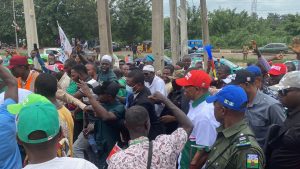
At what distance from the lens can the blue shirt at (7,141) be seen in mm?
3301

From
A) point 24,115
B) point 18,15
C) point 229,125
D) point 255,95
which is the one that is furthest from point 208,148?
point 18,15

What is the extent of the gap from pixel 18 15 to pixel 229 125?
5562 cm

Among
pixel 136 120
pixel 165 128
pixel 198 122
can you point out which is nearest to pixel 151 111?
pixel 165 128

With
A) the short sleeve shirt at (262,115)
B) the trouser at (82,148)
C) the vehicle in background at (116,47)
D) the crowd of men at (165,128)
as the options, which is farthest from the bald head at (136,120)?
the vehicle in background at (116,47)

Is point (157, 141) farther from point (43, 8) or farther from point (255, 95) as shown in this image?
point (43, 8)

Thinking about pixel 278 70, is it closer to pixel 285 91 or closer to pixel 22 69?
pixel 285 91

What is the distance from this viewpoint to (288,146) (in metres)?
3.45

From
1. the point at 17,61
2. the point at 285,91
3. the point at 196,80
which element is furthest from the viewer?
the point at 17,61

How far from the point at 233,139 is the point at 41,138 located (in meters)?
1.55

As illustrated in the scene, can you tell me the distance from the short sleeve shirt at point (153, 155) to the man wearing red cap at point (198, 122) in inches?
21.1

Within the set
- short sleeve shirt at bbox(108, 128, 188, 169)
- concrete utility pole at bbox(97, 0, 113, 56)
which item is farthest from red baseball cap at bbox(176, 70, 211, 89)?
concrete utility pole at bbox(97, 0, 113, 56)

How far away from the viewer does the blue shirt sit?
330 cm

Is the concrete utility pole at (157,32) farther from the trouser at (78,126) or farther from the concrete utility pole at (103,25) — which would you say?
the trouser at (78,126)

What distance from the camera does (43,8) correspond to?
50031 mm
